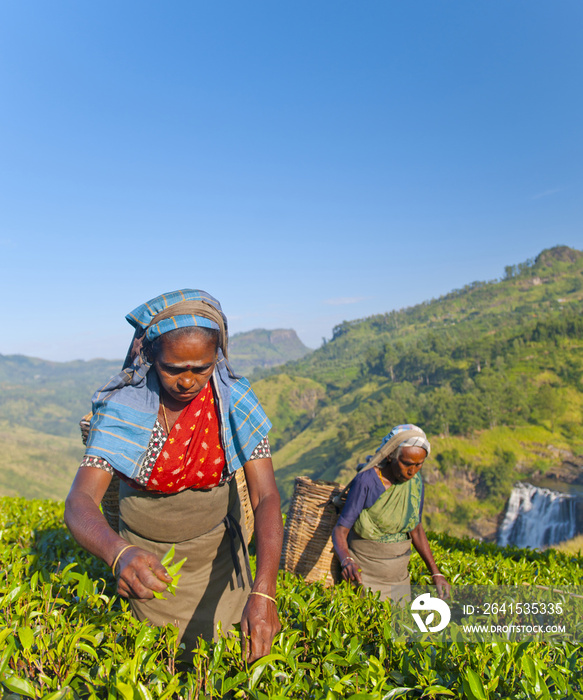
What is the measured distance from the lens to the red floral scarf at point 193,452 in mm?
2203

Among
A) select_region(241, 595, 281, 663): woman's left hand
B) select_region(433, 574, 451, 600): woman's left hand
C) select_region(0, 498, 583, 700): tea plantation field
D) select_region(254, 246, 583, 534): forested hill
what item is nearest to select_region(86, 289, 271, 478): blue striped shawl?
select_region(0, 498, 583, 700): tea plantation field

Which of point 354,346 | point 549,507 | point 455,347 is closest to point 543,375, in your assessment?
point 455,347

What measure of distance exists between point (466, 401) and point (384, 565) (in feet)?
270

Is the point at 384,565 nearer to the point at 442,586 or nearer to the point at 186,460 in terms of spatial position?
the point at 442,586

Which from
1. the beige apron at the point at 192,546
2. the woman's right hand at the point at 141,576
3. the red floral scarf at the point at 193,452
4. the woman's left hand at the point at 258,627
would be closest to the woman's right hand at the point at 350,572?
the beige apron at the point at 192,546

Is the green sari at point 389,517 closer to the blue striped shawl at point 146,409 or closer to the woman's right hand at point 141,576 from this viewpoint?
the blue striped shawl at point 146,409

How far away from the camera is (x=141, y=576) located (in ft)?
5.02

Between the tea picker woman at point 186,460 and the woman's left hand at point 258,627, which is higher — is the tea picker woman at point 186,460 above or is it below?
above

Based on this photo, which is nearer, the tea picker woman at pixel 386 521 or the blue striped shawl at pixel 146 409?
the blue striped shawl at pixel 146 409

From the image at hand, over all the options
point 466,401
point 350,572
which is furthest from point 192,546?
point 466,401

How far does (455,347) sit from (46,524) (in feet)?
384

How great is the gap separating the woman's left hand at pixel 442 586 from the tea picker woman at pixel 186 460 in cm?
164

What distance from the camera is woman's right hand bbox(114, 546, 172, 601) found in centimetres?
151

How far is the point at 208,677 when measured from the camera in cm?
152
